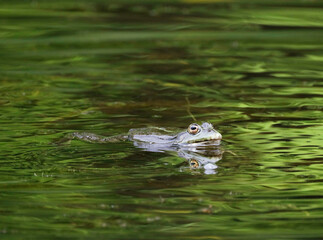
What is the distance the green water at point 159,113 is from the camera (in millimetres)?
3977

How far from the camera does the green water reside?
3.98m

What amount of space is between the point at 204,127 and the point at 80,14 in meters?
5.93

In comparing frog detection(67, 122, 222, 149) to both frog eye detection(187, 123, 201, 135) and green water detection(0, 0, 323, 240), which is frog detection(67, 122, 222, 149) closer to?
frog eye detection(187, 123, 201, 135)

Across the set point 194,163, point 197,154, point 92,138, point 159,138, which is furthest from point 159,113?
point 194,163

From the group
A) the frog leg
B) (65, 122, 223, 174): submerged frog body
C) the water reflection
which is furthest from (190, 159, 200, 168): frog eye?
the frog leg

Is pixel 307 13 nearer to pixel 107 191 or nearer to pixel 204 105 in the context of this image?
pixel 204 105

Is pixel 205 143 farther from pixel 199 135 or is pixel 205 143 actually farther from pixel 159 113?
pixel 159 113

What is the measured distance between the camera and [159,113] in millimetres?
6168

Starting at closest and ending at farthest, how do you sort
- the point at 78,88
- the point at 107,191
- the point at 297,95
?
the point at 107,191 < the point at 297,95 < the point at 78,88

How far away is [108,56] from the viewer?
8336 millimetres

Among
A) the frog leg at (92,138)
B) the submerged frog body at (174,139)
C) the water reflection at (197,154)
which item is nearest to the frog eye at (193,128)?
the submerged frog body at (174,139)

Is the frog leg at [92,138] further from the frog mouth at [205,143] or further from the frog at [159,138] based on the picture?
the frog mouth at [205,143]

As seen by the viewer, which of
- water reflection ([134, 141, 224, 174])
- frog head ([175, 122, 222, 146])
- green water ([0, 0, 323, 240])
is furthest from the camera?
frog head ([175, 122, 222, 146])

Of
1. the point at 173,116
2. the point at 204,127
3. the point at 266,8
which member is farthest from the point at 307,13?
the point at 204,127
